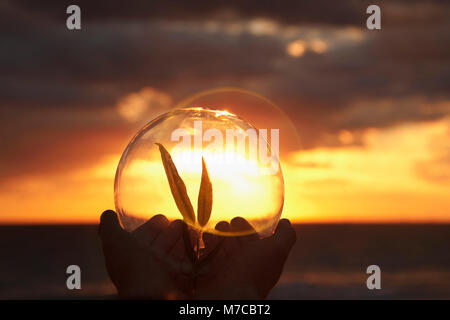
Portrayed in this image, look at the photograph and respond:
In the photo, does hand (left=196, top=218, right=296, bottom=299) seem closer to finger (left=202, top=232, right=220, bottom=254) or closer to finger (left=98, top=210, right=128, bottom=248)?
finger (left=202, top=232, right=220, bottom=254)

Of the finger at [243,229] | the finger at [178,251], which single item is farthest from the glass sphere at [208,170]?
the finger at [178,251]

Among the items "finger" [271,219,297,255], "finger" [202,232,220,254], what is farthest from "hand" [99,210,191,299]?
"finger" [271,219,297,255]

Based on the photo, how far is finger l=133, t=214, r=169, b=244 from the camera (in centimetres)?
268

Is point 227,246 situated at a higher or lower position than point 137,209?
lower

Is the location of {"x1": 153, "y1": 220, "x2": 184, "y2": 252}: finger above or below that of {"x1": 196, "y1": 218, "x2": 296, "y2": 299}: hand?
above

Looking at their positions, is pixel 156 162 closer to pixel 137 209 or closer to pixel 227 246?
pixel 137 209

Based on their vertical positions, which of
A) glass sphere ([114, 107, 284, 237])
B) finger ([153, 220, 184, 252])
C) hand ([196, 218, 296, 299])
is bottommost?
hand ([196, 218, 296, 299])

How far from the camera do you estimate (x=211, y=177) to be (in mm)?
2656

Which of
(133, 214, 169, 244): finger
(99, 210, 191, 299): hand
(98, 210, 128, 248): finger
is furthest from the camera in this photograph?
(133, 214, 169, 244): finger

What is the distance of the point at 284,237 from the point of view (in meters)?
2.72

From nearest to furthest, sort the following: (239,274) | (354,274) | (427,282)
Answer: (239,274) → (427,282) → (354,274)
